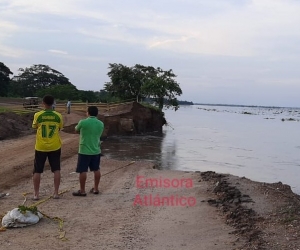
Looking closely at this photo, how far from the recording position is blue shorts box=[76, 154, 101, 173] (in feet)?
25.1

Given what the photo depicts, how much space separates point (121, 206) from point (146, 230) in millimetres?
1358

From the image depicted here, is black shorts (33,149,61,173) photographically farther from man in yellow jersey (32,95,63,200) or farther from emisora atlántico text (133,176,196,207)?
emisora atlántico text (133,176,196,207)

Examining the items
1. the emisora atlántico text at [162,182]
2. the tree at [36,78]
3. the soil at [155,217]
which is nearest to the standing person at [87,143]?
the soil at [155,217]

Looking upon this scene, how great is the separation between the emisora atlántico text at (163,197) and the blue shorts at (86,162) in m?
0.97

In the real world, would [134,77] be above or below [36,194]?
above

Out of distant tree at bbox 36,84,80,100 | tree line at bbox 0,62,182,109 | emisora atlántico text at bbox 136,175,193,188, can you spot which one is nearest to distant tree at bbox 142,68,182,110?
tree line at bbox 0,62,182,109

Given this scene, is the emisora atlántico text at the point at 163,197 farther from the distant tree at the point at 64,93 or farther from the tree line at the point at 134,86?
the distant tree at the point at 64,93

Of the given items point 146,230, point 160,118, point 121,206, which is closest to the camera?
point 146,230

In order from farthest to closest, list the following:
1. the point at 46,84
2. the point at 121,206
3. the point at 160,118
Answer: the point at 46,84
the point at 160,118
the point at 121,206

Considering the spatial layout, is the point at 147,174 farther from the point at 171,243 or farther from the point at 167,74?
the point at 167,74

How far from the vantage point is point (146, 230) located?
18.7 feet

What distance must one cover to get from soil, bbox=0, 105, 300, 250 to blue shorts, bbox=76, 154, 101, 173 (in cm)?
51

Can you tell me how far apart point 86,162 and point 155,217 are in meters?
1.95

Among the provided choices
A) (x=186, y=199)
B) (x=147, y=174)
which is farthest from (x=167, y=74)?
(x=186, y=199)
